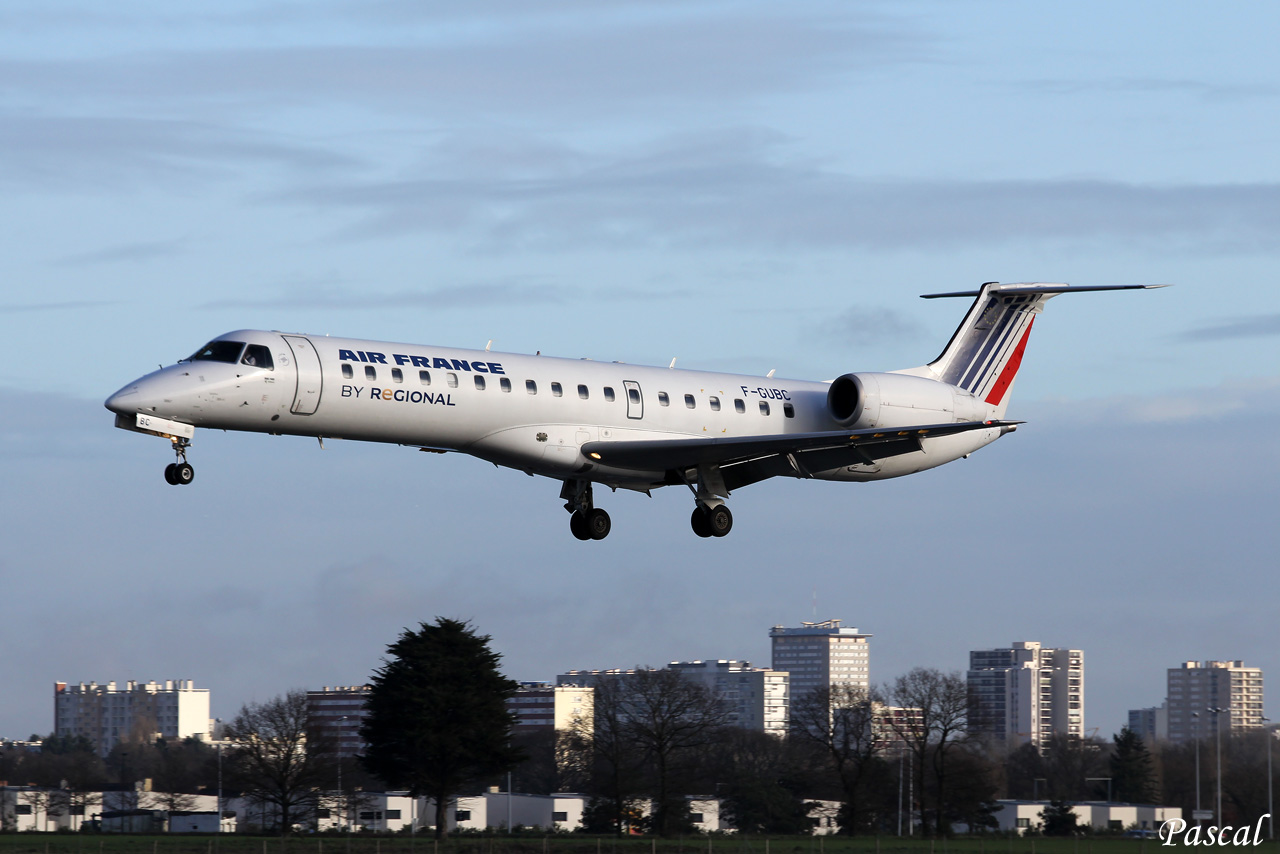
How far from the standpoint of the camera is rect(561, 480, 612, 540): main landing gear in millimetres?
32281

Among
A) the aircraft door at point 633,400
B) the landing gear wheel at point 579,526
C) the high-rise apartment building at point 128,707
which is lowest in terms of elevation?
the high-rise apartment building at point 128,707

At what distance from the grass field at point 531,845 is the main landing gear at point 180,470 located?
15.8m

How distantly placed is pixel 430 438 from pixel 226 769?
37551 mm

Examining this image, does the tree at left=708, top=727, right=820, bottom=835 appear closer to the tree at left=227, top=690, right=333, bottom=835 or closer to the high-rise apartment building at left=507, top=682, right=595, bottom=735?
the tree at left=227, top=690, right=333, bottom=835

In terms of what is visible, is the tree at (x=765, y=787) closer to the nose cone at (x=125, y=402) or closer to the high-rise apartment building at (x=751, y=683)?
the nose cone at (x=125, y=402)

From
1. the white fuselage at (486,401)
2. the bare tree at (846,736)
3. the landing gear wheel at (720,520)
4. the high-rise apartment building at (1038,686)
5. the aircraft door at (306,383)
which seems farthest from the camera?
the high-rise apartment building at (1038,686)

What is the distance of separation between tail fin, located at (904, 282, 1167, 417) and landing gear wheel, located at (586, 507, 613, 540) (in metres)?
7.60

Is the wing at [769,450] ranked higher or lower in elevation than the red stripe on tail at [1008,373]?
lower

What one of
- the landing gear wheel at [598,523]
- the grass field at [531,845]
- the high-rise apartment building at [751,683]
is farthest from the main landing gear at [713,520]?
the high-rise apartment building at [751,683]

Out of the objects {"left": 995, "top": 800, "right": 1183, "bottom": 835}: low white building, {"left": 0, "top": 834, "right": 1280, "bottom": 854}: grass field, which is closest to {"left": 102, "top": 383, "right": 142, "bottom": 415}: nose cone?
{"left": 0, "top": 834, "right": 1280, "bottom": 854}: grass field

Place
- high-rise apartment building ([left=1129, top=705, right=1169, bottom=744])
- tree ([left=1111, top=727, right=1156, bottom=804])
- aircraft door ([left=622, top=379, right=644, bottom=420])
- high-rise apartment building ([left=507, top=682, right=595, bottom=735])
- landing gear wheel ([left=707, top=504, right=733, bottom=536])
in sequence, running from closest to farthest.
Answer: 1. aircraft door ([left=622, top=379, right=644, bottom=420])
2. landing gear wheel ([left=707, top=504, right=733, bottom=536])
3. tree ([left=1111, top=727, right=1156, bottom=804])
4. high-rise apartment building ([left=507, top=682, right=595, bottom=735])
5. high-rise apartment building ([left=1129, top=705, right=1169, bottom=744])

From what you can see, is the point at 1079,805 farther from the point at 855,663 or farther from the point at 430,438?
the point at 855,663

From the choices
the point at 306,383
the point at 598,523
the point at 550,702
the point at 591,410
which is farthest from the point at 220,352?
the point at 550,702

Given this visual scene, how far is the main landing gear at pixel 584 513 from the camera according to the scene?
106ft
